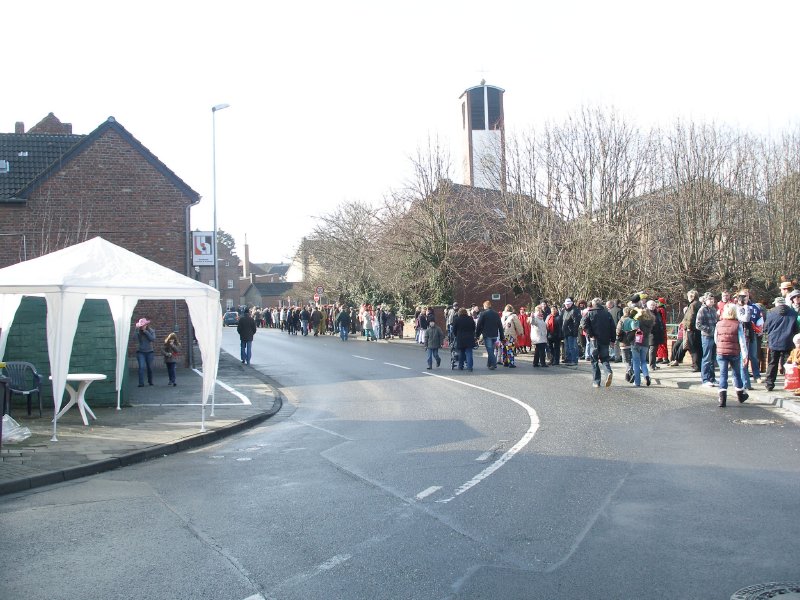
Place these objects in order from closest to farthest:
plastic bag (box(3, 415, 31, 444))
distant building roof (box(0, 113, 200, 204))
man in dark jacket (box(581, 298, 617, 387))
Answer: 1. plastic bag (box(3, 415, 31, 444))
2. man in dark jacket (box(581, 298, 617, 387))
3. distant building roof (box(0, 113, 200, 204))

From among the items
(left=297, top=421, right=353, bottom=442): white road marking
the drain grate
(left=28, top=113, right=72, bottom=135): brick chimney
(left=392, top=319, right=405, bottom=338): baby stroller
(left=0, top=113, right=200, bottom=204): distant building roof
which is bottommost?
(left=297, top=421, right=353, bottom=442): white road marking

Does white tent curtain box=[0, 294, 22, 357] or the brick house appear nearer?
white tent curtain box=[0, 294, 22, 357]

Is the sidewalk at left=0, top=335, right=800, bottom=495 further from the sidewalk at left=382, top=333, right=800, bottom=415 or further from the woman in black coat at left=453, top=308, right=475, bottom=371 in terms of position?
the woman in black coat at left=453, top=308, right=475, bottom=371

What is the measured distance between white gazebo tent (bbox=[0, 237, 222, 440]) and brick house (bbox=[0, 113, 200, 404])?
9761mm

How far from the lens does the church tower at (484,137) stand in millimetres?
35938

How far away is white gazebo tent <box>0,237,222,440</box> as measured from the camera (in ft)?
37.4

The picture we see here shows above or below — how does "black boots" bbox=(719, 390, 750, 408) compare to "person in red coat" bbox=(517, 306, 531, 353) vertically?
below

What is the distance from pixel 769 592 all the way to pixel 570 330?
17.2m

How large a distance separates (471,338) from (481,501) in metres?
14.6

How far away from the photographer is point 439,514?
6.60 metres

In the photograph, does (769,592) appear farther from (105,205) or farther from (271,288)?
(271,288)

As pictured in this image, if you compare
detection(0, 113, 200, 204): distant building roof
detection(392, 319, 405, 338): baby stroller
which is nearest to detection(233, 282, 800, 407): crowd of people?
detection(0, 113, 200, 204): distant building roof

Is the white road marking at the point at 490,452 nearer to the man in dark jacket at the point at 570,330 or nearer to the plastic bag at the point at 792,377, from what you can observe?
the plastic bag at the point at 792,377

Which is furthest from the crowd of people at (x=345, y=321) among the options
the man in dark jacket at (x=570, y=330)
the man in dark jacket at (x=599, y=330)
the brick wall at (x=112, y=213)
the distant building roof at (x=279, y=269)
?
the distant building roof at (x=279, y=269)
